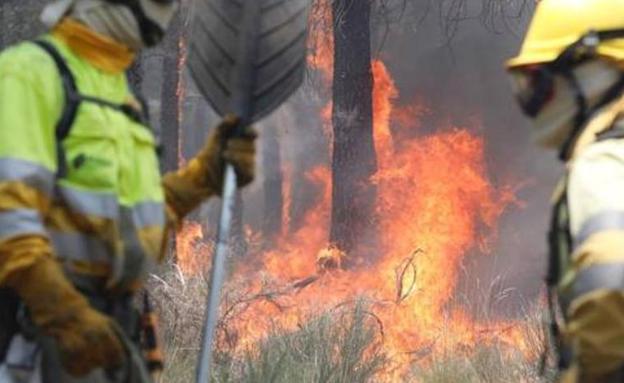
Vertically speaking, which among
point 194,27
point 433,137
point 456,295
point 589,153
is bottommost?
point 456,295

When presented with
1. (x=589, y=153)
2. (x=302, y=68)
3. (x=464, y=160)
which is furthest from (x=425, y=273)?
(x=589, y=153)

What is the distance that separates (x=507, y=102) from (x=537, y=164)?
0.95m

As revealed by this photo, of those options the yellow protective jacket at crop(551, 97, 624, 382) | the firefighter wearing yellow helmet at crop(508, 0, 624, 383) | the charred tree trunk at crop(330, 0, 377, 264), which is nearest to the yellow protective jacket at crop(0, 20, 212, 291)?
Result: the firefighter wearing yellow helmet at crop(508, 0, 624, 383)

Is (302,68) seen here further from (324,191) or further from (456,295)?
(324,191)

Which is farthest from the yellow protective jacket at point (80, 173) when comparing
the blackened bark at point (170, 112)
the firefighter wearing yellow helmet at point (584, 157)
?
the blackened bark at point (170, 112)

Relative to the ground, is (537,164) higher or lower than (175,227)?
lower

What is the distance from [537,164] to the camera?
709 inches

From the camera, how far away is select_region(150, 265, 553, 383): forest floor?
687 centimetres

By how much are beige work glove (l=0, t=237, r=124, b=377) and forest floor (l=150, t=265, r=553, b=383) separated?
3703mm

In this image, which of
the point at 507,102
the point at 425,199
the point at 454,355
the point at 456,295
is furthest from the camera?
the point at 507,102

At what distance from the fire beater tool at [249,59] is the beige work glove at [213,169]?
127mm

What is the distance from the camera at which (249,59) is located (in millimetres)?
4031

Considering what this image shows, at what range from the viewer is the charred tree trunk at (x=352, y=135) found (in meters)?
13.9

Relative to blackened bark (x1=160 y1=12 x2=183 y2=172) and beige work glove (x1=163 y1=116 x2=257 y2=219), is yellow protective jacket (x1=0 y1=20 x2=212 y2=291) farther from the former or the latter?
blackened bark (x1=160 y1=12 x2=183 y2=172)
